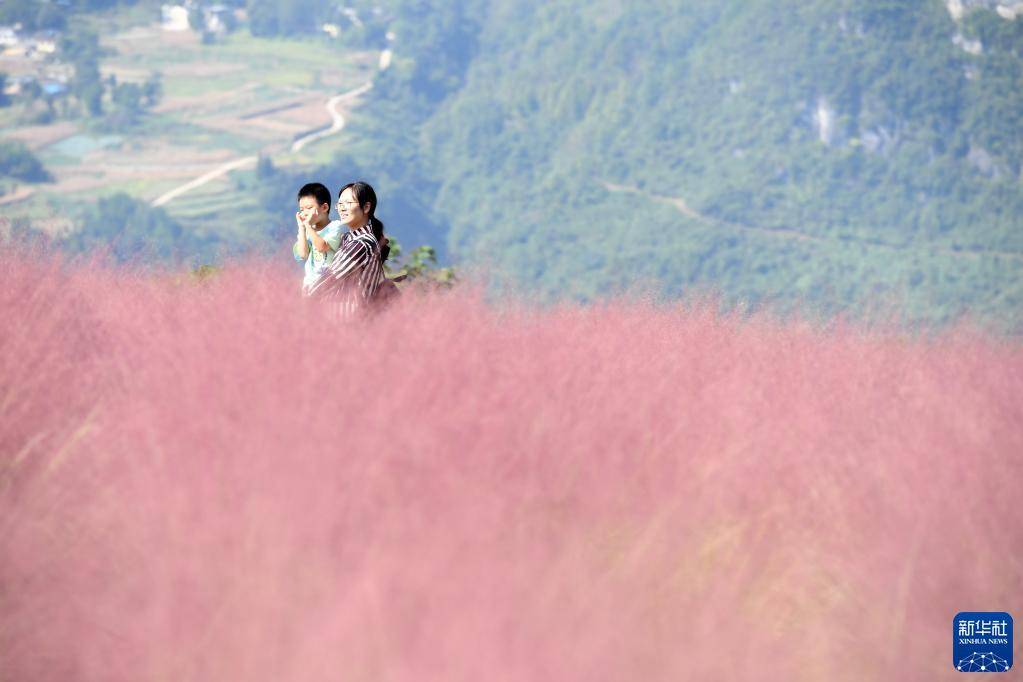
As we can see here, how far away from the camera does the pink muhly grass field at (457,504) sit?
1.88 meters

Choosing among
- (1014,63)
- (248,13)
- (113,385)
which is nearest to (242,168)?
(248,13)

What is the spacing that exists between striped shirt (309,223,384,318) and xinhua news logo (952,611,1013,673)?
82.9 inches

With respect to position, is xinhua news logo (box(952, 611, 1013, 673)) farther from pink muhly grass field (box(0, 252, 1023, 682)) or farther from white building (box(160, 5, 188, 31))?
white building (box(160, 5, 188, 31))

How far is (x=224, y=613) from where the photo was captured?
1903 mm

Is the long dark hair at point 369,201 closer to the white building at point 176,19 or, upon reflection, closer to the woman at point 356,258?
the woman at point 356,258

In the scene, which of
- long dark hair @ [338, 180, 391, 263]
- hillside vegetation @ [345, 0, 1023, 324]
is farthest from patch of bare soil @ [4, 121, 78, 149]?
long dark hair @ [338, 180, 391, 263]

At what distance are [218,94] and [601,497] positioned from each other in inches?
3547

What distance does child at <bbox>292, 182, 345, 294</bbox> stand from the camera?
4.36 meters

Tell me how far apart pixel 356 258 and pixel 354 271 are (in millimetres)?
45

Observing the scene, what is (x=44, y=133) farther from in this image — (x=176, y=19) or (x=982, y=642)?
(x=982, y=642)

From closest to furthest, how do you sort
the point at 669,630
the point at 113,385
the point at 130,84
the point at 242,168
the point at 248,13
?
the point at 669,630, the point at 113,385, the point at 242,168, the point at 130,84, the point at 248,13

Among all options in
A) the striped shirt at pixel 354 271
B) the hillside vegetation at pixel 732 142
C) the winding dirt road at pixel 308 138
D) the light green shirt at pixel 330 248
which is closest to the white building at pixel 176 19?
the winding dirt road at pixel 308 138

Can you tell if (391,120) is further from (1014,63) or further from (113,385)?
(113,385)

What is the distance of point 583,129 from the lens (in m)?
92.9
